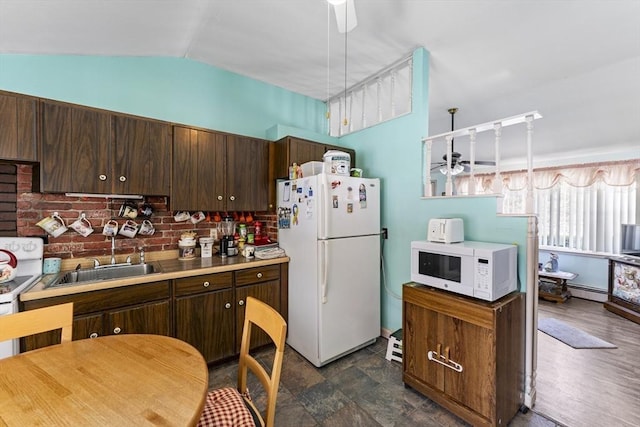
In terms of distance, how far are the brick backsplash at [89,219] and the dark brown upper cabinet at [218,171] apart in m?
0.37

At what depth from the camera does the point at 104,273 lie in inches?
87.1

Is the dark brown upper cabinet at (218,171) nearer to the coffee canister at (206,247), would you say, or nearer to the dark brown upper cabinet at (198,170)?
the dark brown upper cabinet at (198,170)

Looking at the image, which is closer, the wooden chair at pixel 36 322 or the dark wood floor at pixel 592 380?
the wooden chair at pixel 36 322

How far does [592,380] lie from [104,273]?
13.3 ft

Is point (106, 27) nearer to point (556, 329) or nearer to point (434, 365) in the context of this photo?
point (434, 365)

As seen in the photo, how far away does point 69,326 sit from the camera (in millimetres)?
1291

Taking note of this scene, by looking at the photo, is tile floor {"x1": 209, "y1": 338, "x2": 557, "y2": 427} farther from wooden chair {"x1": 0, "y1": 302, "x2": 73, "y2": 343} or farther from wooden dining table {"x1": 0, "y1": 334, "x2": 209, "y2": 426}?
wooden chair {"x1": 0, "y1": 302, "x2": 73, "y2": 343}

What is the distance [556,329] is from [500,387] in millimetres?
2345

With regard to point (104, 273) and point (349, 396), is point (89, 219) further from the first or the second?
point (349, 396)

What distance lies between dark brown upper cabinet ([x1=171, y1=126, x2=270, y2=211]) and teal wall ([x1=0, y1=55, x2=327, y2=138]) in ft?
1.19

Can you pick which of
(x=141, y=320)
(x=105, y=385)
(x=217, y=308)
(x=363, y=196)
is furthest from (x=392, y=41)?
(x=141, y=320)

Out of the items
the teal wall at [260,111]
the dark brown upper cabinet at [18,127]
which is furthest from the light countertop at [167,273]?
the teal wall at [260,111]

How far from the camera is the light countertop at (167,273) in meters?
1.63

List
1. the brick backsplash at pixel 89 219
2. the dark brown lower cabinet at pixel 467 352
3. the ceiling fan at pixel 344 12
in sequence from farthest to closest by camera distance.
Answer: the brick backsplash at pixel 89 219 < the dark brown lower cabinet at pixel 467 352 < the ceiling fan at pixel 344 12
